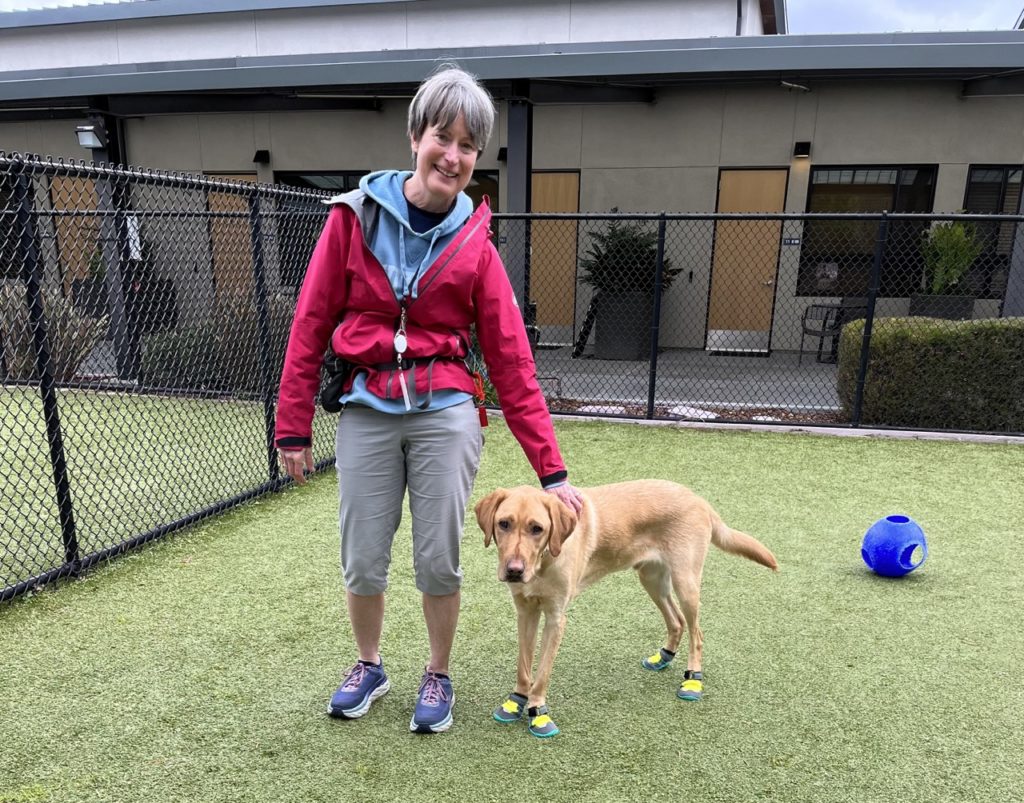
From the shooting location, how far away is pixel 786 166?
9.53 metres

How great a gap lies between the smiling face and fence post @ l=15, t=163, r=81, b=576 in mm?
2107

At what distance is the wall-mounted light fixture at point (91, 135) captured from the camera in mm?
8672

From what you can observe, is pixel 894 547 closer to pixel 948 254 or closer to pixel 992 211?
pixel 948 254

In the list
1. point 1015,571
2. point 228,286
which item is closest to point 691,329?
point 228,286

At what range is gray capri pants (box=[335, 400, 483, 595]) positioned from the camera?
2.03 metres

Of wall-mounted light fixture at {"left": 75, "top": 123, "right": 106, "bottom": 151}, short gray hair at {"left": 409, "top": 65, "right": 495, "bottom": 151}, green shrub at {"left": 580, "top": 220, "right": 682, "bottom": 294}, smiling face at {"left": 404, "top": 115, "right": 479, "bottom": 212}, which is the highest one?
wall-mounted light fixture at {"left": 75, "top": 123, "right": 106, "bottom": 151}

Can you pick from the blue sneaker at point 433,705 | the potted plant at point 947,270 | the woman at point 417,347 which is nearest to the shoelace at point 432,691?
the blue sneaker at point 433,705

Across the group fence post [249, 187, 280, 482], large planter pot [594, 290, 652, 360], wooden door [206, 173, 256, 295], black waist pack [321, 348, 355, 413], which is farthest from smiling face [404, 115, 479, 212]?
large planter pot [594, 290, 652, 360]

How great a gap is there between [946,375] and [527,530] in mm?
5347

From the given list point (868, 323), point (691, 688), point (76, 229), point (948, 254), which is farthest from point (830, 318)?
point (76, 229)

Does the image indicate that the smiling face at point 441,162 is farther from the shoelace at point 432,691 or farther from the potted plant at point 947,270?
the potted plant at point 947,270

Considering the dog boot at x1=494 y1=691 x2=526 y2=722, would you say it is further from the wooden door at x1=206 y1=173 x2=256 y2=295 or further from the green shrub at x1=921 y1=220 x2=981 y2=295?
the green shrub at x1=921 y1=220 x2=981 y2=295

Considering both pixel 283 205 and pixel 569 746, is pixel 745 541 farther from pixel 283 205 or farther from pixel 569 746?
pixel 283 205

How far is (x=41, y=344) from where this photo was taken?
309 cm
